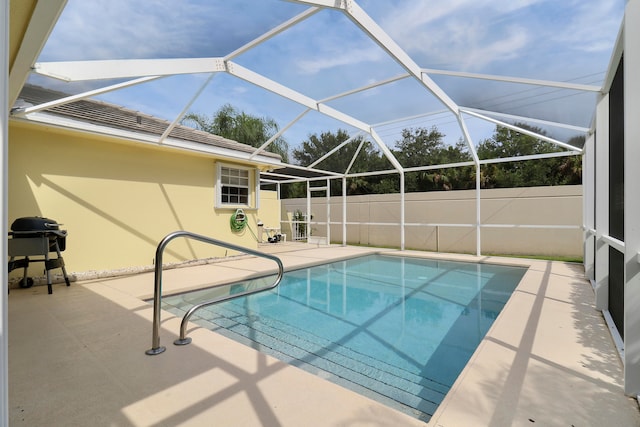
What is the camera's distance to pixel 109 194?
6.45 m

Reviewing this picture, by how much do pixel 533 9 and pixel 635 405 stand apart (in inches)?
156

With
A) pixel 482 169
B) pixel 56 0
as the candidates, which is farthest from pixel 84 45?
pixel 482 169

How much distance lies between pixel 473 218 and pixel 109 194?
36.1ft

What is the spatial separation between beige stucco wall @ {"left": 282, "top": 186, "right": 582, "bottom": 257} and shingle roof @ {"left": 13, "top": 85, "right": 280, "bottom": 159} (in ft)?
24.5

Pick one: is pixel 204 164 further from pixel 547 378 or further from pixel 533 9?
pixel 547 378

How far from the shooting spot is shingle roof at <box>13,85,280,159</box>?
4.67 meters

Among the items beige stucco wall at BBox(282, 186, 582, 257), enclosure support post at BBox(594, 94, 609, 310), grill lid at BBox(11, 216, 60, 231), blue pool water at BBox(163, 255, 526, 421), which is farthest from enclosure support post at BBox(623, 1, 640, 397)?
beige stucco wall at BBox(282, 186, 582, 257)

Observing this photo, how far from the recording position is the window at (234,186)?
8594 millimetres

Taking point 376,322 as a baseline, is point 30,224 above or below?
above

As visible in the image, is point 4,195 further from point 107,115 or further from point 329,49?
point 107,115

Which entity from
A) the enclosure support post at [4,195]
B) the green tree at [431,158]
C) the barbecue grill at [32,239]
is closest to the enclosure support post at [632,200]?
the enclosure support post at [4,195]

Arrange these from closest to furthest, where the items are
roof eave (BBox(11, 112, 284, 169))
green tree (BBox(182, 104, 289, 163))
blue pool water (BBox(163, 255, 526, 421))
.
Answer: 1. blue pool water (BBox(163, 255, 526, 421))
2. roof eave (BBox(11, 112, 284, 169))
3. green tree (BBox(182, 104, 289, 163))

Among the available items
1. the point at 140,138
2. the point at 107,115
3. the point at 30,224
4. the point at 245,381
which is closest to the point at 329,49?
the point at 140,138

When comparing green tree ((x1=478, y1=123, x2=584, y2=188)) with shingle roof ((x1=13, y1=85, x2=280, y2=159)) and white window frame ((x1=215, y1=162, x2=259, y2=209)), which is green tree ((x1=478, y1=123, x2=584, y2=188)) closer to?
white window frame ((x1=215, y1=162, x2=259, y2=209))
